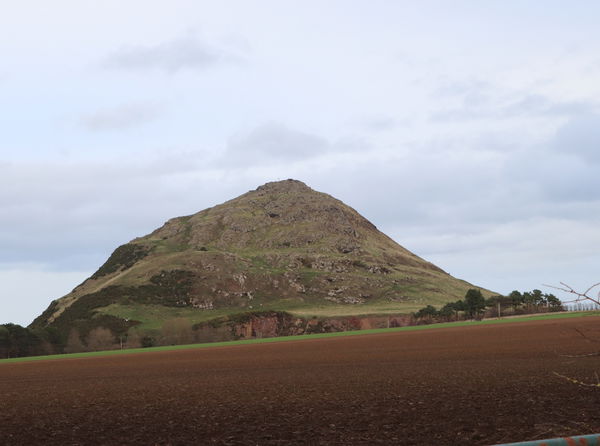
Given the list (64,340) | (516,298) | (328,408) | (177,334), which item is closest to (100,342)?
(64,340)

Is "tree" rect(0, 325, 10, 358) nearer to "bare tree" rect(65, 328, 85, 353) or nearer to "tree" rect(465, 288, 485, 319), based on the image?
"bare tree" rect(65, 328, 85, 353)

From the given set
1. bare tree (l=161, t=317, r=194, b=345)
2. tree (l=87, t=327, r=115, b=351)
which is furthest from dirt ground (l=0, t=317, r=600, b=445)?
tree (l=87, t=327, r=115, b=351)

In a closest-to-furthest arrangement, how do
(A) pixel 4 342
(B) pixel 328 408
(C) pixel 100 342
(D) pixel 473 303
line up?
(B) pixel 328 408 → (A) pixel 4 342 → (D) pixel 473 303 → (C) pixel 100 342

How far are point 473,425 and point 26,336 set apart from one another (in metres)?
152

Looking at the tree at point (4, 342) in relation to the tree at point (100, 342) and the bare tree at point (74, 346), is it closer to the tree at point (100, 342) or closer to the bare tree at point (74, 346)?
the bare tree at point (74, 346)

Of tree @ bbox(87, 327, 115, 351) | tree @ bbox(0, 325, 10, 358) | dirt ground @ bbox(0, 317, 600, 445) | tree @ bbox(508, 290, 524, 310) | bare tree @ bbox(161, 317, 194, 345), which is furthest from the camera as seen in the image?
tree @ bbox(508, 290, 524, 310)

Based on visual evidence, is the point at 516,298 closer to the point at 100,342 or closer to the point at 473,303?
the point at 473,303

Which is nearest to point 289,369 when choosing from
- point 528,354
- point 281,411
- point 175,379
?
point 175,379

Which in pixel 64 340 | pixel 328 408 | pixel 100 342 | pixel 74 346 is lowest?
pixel 328 408

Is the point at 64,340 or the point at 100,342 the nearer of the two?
the point at 100,342

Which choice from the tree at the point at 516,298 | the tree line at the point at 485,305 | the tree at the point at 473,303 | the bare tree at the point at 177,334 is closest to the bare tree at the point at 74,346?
the bare tree at the point at 177,334

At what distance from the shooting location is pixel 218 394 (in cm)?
3228

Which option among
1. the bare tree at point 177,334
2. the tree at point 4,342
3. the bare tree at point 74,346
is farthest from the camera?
the bare tree at point 177,334

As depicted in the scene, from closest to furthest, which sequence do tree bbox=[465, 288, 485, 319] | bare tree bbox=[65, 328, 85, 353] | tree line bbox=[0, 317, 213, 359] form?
tree line bbox=[0, 317, 213, 359] < bare tree bbox=[65, 328, 85, 353] < tree bbox=[465, 288, 485, 319]
